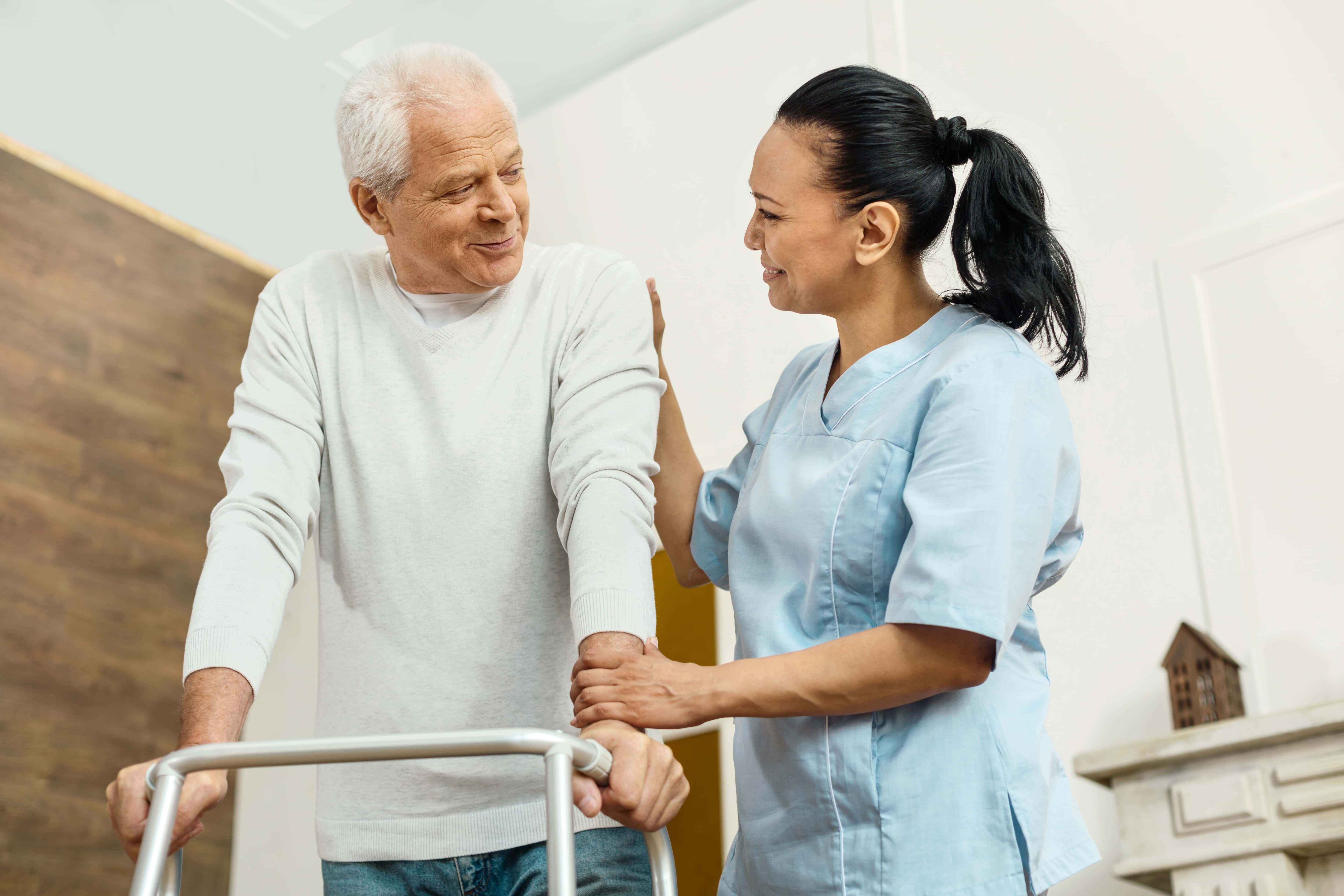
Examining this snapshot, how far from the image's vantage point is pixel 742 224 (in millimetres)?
3275

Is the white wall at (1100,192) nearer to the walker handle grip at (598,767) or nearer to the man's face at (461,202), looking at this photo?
the man's face at (461,202)

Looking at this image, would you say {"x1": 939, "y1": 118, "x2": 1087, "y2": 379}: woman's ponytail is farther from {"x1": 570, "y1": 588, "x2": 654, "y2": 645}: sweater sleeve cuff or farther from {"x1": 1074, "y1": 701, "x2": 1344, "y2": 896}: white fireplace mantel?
{"x1": 1074, "y1": 701, "x2": 1344, "y2": 896}: white fireplace mantel

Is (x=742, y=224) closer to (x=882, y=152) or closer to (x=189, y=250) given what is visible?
(x=189, y=250)

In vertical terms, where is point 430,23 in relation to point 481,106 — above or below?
above

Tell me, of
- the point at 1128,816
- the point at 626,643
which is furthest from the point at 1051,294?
the point at 1128,816

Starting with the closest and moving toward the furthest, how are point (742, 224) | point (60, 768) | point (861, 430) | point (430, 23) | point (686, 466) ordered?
point (861, 430) → point (686, 466) → point (60, 768) → point (742, 224) → point (430, 23)

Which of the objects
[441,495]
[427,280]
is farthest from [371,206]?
[441,495]

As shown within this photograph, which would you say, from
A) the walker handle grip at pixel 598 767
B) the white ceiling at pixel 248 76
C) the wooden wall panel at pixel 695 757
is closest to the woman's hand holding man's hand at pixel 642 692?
the walker handle grip at pixel 598 767

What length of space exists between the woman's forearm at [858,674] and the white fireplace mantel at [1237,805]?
0.99 m

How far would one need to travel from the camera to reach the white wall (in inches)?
94.5

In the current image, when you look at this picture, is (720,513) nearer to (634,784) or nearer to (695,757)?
(634,784)

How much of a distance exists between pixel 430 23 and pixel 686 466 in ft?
7.77

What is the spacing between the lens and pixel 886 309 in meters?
1.40

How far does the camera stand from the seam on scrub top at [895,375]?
4.35 feet
